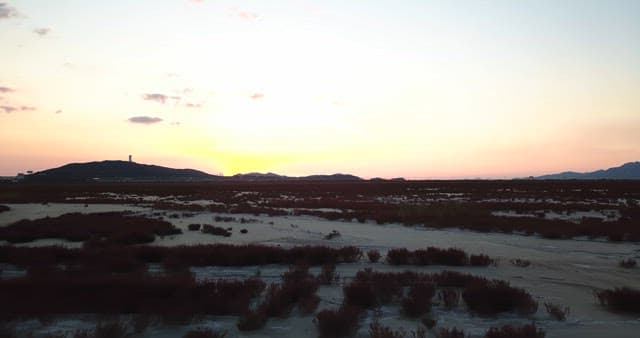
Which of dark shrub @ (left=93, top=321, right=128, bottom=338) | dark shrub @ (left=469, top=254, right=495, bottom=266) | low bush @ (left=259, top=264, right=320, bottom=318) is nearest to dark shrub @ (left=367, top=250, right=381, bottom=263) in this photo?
dark shrub @ (left=469, top=254, right=495, bottom=266)

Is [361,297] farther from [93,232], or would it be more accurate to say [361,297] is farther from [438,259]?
[93,232]

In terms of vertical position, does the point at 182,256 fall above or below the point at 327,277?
above

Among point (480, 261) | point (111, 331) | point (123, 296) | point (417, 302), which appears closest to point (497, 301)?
point (417, 302)

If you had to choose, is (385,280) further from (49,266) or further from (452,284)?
(49,266)

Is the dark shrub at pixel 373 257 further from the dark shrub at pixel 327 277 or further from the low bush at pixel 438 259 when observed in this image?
the dark shrub at pixel 327 277

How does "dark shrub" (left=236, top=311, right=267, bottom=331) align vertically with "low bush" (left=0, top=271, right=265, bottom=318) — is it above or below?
below

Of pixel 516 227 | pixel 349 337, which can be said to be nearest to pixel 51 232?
pixel 349 337

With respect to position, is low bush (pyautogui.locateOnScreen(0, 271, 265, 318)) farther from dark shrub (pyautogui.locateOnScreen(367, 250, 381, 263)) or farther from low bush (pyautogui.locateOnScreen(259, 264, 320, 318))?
dark shrub (pyautogui.locateOnScreen(367, 250, 381, 263))

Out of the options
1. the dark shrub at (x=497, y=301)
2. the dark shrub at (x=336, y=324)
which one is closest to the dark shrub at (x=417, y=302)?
the dark shrub at (x=497, y=301)
